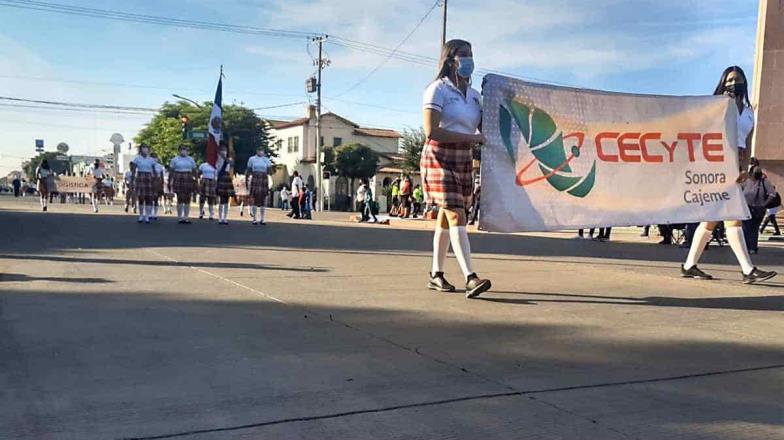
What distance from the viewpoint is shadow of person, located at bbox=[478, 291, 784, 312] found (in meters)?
5.63

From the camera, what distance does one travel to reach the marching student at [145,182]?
50.7 feet

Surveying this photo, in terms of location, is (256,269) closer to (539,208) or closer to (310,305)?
(310,305)

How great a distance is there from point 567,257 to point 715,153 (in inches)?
133

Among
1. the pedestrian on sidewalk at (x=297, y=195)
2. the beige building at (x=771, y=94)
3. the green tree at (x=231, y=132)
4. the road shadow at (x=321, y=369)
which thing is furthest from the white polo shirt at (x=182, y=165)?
the green tree at (x=231, y=132)

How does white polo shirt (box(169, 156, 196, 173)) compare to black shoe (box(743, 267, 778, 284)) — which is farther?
white polo shirt (box(169, 156, 196, 173))

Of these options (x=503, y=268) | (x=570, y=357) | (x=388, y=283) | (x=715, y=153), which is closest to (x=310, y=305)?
(x=388, y=283)

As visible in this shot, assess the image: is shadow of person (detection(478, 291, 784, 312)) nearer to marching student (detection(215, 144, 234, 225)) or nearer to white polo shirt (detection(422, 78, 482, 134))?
white polo shirt (detection(422, 78, 482, 134))

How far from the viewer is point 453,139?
18.2ft

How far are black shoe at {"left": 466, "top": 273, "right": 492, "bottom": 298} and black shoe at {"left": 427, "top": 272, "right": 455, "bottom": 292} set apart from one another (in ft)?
1.36

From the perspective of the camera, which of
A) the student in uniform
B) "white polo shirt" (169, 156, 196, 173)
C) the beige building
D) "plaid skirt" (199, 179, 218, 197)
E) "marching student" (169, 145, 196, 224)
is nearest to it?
the student in uniform

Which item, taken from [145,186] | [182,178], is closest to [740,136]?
[145,186]

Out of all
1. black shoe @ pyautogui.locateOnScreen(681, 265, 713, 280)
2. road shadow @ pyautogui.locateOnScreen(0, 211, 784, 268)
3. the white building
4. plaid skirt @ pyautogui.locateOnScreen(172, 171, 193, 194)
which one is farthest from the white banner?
the white building

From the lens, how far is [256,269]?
710 cm

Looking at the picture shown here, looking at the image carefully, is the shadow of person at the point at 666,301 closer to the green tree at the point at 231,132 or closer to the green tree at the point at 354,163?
the green tree at the point at 354,163
